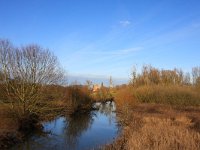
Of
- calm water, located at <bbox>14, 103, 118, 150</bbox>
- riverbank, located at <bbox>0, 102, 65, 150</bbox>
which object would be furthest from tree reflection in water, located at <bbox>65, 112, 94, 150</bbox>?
riverbank, located at <bbox>0, 102, 65, 150</bbox>

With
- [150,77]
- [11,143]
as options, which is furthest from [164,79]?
[11,143]

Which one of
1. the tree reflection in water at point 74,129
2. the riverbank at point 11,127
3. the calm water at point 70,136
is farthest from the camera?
the tree reflection in water at point 74,129

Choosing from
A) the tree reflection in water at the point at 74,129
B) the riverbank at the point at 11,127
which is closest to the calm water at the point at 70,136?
the tree reflection in water at the point at 74,129

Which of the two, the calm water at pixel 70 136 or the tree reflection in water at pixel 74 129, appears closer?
the calm water at pixel 70 136

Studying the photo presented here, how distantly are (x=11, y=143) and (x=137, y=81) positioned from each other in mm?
43447

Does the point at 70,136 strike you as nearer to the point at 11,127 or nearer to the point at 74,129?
the point at 74,129

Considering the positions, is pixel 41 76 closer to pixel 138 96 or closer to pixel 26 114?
pixel 26 114

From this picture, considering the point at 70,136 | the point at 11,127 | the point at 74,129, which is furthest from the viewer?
the point at 74,129

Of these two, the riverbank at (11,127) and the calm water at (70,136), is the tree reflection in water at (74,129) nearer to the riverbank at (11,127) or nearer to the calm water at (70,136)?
the calm water at (70,136)

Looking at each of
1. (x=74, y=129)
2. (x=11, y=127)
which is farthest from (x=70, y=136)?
(x=11, y=127)

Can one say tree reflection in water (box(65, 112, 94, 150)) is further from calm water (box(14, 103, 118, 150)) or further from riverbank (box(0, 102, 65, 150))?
riverbank (box(0, 102, 65, 150))

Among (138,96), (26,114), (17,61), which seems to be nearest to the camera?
(26,114)

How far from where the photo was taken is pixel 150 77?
62.4m

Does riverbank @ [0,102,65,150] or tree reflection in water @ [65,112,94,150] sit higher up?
riverbank @ [0,102,65,150]
